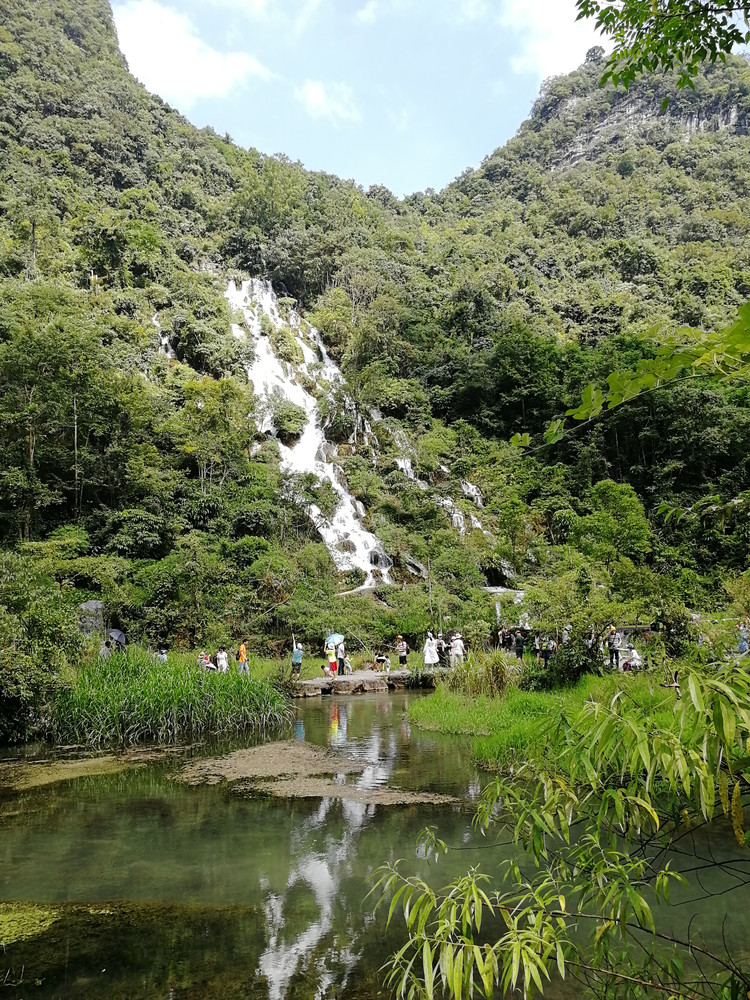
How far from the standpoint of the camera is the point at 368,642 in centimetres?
2030

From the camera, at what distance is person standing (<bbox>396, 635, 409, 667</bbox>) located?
19016 mm

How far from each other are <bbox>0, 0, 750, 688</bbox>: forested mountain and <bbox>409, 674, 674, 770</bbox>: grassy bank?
64.2 inches

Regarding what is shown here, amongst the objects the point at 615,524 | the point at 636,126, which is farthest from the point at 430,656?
the point at 636,126

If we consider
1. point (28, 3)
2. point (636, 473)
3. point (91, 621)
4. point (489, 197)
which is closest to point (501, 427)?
point (636, 473)

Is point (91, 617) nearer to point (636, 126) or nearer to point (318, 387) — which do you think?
point (318, 387)

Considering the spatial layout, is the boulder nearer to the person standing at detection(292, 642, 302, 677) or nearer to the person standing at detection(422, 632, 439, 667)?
the person standing at detection(292, 642, 302, 677)

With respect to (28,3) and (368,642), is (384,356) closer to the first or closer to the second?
(368,642)

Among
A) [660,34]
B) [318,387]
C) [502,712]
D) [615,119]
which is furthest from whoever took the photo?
[615,119]

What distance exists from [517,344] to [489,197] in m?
42.5

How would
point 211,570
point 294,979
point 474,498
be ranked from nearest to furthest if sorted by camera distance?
point 294,979 → point 211,570 → point 474,498

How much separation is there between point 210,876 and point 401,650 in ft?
49.2

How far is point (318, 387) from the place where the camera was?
35500 millimetres

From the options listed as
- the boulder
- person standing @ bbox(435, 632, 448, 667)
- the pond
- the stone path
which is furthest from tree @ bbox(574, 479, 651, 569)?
the pond

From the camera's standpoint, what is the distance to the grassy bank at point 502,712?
7.10 m
